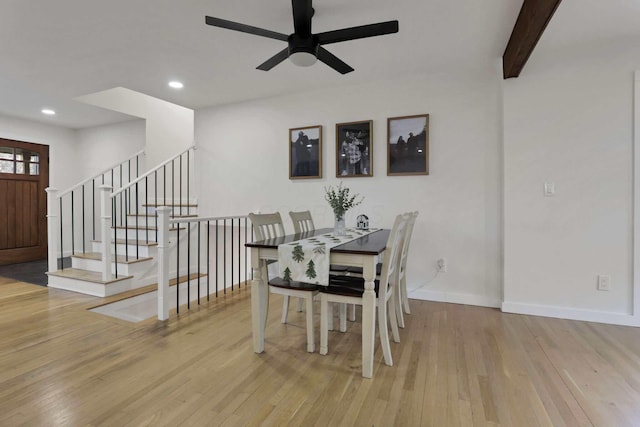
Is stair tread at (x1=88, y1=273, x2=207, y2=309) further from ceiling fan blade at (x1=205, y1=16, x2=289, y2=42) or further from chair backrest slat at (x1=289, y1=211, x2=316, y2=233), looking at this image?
ceiling fan blade at (x1=205, y1=16, x2=289, y2=42)

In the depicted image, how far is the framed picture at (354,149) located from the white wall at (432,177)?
0.23ft

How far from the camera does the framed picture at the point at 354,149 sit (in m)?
3.54

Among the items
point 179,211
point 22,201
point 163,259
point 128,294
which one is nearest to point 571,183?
point 163,259

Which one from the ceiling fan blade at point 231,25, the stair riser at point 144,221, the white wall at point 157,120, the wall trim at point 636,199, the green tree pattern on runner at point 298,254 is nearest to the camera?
the ceiling fan blade at point 231,25

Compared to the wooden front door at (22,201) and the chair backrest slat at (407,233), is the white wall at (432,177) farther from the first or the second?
the wooden front door at (22,201)

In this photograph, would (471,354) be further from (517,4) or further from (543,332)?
(517,4)

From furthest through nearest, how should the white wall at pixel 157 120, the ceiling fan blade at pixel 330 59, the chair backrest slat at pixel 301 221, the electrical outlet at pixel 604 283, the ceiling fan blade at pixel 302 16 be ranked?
1. the white wall at pixel 157 120
2. the chair backrest slat at pixel 301 221
3. the electrical outlet at pixel 604 283
4. the ceiling fan blade at pixel 330 59
5. the ceiling fan blade at pixel 302 16

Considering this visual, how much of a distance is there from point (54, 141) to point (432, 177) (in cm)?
642

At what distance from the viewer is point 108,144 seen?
18.9 feet

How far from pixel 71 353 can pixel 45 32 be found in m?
2.44

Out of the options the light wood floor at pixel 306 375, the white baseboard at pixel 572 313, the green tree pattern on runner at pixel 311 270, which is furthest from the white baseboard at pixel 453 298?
the green tree pattern on runner at pixel 311 270

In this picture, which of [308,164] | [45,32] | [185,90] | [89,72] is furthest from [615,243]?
[89,72]

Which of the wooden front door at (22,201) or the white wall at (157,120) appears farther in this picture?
the wooden front door at (22,201)

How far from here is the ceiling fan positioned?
1.84 meters
